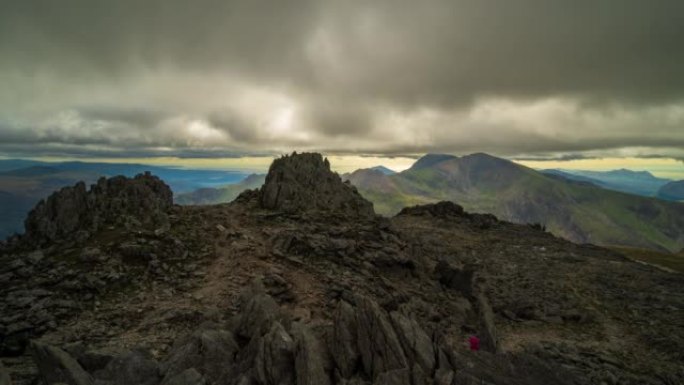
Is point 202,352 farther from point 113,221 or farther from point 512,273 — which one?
point 512,273

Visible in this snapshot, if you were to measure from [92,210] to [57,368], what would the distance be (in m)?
26.4

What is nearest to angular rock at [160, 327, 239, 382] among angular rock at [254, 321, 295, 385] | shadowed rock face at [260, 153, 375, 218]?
angular rock at [254, 321, 295, 385]

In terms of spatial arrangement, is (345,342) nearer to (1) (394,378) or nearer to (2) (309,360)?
(2) (309,360)

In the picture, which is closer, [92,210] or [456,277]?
[92,210]

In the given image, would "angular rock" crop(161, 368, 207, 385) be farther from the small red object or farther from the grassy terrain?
the grassy terrain

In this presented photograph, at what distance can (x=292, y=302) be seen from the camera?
34.6 metres

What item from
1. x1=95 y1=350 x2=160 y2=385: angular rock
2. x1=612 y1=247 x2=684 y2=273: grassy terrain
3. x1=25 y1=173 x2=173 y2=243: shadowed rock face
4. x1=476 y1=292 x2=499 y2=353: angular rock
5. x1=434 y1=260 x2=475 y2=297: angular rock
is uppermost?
x1=25 y1=173 x2=173 y2=243: shadowed rock face

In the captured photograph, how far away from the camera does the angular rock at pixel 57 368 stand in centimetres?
1972

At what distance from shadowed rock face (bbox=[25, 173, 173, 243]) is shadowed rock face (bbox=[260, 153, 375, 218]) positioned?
45.9 feet

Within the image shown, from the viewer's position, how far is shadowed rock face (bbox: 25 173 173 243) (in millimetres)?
39625

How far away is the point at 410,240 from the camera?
4928 cm

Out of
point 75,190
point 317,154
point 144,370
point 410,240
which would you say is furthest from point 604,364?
point 75,190

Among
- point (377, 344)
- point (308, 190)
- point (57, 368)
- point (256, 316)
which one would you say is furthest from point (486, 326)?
point (308, 190)

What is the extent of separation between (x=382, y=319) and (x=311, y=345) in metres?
4.33
